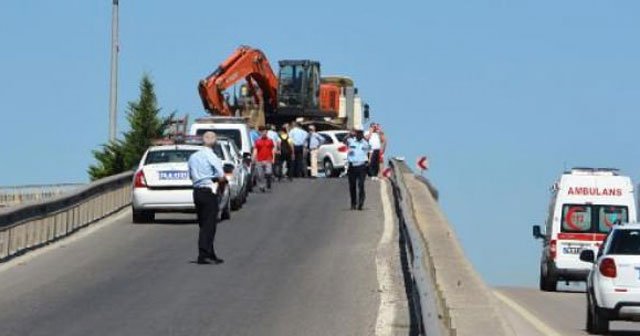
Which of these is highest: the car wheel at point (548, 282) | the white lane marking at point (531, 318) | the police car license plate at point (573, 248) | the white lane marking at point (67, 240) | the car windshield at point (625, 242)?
the car windshield at point (625, 242)

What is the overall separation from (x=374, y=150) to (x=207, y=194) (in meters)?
23.3

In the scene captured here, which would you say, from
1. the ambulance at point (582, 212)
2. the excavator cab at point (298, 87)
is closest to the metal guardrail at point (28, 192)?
the excavator cab at point (298, 87)

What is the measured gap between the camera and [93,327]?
16344 millimetres

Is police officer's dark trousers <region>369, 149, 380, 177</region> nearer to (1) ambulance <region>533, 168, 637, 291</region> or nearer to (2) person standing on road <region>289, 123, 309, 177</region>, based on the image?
(2) person standing on road <region>289, 123, 309, 177</region>

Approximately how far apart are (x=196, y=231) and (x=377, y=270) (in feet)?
27.6

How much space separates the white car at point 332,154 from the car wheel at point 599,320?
35904 mm

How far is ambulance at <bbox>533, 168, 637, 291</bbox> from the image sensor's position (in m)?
35.8

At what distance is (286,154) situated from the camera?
5141 centimetres

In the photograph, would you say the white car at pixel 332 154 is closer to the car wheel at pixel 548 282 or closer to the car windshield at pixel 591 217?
the car wheel at pixel 548 282

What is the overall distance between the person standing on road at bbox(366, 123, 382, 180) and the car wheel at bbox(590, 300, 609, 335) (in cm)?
2293

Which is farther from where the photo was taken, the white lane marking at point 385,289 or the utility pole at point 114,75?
the utility pole at point 114,75

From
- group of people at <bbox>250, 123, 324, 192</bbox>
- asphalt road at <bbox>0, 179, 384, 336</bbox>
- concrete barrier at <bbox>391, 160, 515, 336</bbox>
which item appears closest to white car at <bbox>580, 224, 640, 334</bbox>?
concrete barrier at <bbox>391, 160, 515, 336</bbox>

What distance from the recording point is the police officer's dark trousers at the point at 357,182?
35781mm

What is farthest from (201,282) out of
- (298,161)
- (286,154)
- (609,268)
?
(298,161)
